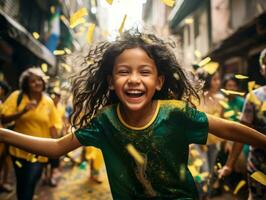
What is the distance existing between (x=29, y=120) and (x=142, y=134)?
2.93 meters

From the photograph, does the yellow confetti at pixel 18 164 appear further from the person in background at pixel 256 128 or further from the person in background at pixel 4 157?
the person in background at pixel 256 128

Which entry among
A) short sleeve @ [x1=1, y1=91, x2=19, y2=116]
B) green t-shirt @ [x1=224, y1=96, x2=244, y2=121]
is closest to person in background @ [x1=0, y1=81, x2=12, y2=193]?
short sleeve @ [x1=1, y1=91, x2=19, y2=116]

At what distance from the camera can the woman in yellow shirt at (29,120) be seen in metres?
4.47

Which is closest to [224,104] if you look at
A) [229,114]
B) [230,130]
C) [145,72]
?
[229,114]

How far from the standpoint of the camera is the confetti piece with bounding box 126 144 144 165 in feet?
7.61

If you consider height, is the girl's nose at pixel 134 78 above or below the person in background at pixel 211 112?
above

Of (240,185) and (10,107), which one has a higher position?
(10,107)

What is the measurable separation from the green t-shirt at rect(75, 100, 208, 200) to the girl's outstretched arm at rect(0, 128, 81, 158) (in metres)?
0.24

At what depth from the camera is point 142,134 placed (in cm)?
233

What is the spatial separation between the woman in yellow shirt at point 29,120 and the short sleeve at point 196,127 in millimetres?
2661

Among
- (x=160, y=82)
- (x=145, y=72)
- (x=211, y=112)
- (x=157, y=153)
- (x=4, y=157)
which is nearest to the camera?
(x=157, y=153)

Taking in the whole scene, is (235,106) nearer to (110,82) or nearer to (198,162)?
(198,162)

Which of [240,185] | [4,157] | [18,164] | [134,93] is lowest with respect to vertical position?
[240,185]

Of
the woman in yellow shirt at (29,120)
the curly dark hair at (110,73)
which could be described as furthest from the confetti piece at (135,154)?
the woman in yellow shirt at (29,120)
